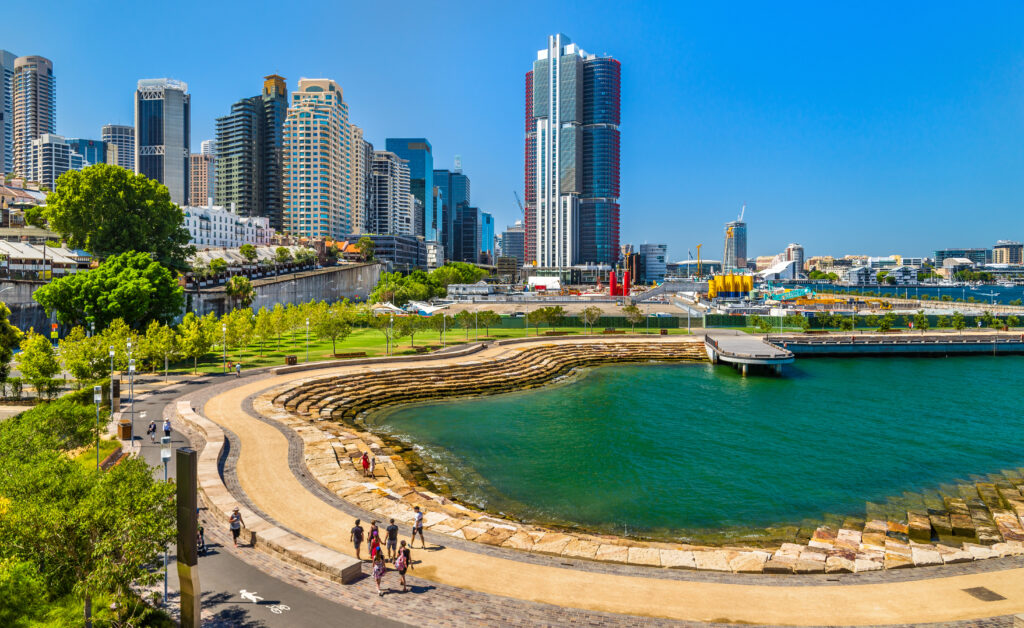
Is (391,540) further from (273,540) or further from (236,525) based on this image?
(236,525)

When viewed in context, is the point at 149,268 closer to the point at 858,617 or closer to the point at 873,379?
the point at 858,617

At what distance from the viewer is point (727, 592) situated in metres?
17.8

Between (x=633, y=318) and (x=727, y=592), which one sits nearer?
(x=727, y=592)

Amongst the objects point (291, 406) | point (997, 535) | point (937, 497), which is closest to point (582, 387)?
point (291, 406)

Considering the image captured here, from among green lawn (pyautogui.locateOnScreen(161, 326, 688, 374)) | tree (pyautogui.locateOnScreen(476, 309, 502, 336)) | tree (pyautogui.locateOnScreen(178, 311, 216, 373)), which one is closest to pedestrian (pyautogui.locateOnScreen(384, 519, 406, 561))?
tree (pyautogui.locateOnScreen(178, 311, 216, 373))

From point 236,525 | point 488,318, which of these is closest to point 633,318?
point 488,318

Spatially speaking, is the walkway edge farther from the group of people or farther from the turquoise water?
the turquoise water

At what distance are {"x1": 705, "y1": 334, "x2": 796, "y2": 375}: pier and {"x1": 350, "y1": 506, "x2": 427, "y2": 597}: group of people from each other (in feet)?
192

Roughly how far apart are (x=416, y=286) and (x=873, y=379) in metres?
94.4

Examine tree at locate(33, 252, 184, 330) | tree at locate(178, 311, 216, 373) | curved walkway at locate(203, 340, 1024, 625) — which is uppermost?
tree at locate(33, 252, 184, 330)

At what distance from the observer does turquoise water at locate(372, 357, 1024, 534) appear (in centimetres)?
2962

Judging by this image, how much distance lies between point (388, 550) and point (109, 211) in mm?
78309

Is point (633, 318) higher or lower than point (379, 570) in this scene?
higher

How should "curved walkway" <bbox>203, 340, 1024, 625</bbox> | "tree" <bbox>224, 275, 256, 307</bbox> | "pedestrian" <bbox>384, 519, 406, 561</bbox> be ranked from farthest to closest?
"tree" <bbox>224, 275, 256, 307</bbox> < "pedestrian" <bbox>384, 519, 406, 561</bbox> < "curved walkway" <bbox>203, 340, 1024, 625</bbox>
